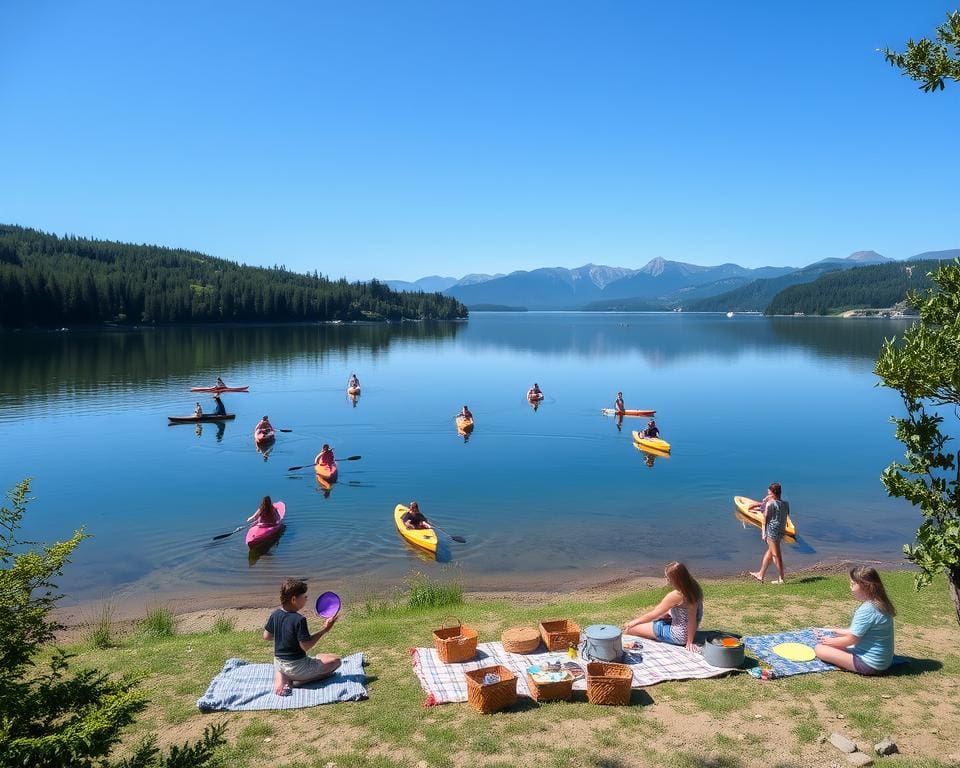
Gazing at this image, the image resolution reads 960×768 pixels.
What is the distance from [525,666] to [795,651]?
3856 mm

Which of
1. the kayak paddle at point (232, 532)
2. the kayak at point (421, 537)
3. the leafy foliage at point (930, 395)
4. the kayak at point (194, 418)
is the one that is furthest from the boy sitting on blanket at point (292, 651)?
the kayak at point (194, 418)

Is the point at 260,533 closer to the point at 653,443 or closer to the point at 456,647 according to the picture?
the point at 456,647

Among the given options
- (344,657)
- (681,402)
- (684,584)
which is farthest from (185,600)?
(681,402)

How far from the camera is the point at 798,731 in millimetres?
7340

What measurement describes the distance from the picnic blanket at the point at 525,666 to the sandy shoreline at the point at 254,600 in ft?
18.9

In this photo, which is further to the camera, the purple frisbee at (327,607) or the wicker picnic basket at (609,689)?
the purple frisbee at (327,607)

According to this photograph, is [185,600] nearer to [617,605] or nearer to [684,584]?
[617,605]

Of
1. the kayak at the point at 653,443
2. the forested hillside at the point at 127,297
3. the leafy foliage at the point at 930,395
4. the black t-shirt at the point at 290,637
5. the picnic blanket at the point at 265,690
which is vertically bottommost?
the kayak at the point at 653,443

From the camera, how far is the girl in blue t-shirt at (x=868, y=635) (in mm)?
8586

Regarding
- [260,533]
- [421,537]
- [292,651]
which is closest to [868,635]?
[292,651]

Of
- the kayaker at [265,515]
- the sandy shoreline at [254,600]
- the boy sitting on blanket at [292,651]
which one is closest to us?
the boy sitting on blanket at [292,651]

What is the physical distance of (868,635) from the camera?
8625 mm

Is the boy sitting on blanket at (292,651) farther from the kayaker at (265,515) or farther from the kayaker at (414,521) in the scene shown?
the kayaker at (265,515)

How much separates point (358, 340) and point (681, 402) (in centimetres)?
8624
